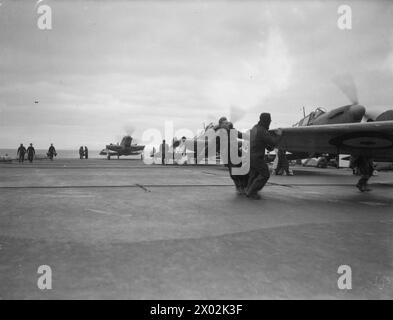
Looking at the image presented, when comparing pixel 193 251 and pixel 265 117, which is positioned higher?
pixel 265 117

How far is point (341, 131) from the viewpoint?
6844mm

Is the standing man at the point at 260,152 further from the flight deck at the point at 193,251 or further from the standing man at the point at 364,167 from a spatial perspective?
the standing man at the point at 364,167

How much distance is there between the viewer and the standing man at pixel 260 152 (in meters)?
7.11

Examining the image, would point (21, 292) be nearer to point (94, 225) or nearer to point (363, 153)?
point (94, 225)

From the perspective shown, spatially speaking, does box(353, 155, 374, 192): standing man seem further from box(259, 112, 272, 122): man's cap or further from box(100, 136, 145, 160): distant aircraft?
box(100, 136, 145, 160): distant aircraft

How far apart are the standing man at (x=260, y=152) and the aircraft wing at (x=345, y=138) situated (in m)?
0.51

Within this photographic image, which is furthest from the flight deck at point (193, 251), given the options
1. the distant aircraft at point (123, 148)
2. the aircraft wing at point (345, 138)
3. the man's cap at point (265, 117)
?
the distant aircraft at point (123, 148)

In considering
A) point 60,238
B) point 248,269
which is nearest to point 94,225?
point 60,238

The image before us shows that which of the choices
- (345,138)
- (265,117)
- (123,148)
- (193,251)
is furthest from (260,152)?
(123,148)

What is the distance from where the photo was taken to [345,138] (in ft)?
24.2

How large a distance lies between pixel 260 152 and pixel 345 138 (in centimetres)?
193

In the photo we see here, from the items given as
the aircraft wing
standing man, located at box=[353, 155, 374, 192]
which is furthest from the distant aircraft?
standing man, located at box=[353, 155, 374, 192]

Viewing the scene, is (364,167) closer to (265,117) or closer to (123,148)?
(265,117)
